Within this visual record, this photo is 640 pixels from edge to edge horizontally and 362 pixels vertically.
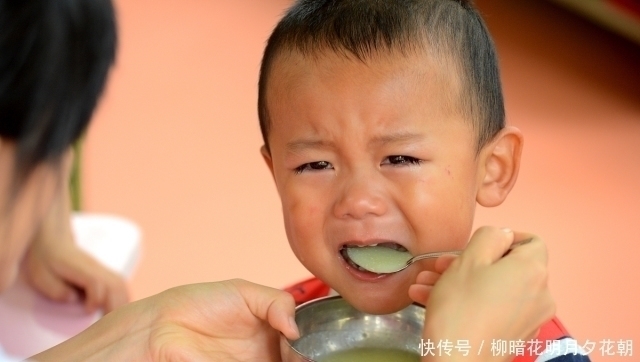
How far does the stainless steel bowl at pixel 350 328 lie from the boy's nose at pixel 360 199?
161 mm

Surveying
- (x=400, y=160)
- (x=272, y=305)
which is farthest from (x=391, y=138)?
(x=272, y=305)

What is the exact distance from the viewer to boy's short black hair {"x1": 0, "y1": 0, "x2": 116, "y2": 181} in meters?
1.13

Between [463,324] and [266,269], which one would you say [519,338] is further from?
[266,269]

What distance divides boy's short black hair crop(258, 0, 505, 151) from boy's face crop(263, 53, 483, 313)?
0.02 meters

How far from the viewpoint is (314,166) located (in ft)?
3.02

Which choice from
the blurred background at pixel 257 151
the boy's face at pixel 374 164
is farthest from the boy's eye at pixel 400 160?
the blurred background at pixel 257 151

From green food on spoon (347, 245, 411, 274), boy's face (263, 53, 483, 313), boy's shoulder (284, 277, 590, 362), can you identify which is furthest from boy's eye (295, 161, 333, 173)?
boy's shoulder (284, 277, 590, 362)

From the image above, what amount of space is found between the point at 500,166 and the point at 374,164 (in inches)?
7.9

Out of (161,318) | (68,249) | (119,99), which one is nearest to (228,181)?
(119,99)

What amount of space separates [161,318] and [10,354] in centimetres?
51

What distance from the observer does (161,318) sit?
945 mm

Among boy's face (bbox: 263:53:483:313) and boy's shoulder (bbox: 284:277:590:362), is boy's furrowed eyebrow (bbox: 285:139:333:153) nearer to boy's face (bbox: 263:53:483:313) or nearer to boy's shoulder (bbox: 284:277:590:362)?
boy's face (bbox: 263:53:483:313)

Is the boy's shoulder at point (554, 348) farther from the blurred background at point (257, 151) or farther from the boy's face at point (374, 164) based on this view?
the blurred background at point (257, 151)

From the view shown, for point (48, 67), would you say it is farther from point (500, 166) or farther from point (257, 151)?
point (257, 151)
